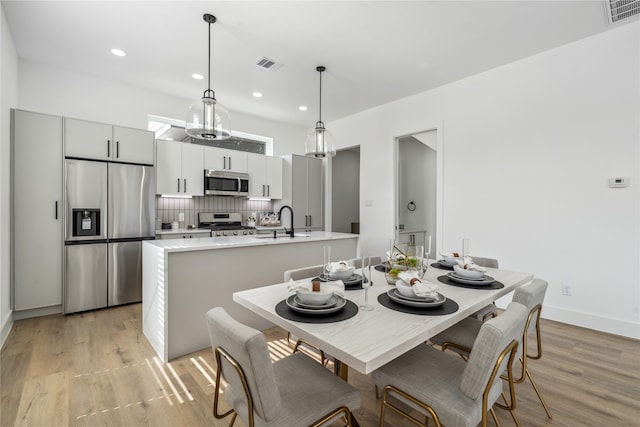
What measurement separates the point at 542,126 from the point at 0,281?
559 centimetres

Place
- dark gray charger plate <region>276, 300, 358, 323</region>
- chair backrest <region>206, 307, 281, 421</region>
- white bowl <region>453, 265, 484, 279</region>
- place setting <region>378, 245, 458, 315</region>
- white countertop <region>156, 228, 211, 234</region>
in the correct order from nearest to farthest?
chair backrest <region>206, 307, 281, 421</region> < dark gray charger plate <region>276, 300, 358, 323</region> < place setting <region>378, 245, 458, 315</region> < white bowl <region>453, 265, 484, 279</region> < white countertop <region>156, 228, 211, 234</region>

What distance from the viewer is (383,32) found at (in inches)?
115

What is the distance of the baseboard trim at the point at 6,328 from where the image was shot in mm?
2571

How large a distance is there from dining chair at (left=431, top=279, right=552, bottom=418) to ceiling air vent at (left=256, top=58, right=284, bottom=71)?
3302mm

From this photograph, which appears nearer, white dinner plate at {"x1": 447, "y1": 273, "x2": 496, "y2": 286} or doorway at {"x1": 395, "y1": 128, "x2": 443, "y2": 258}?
white dinner plate at {"x1": 447, "y1": 273, "x2": 496, "y2": 286}

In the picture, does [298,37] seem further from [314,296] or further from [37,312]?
[37,312]

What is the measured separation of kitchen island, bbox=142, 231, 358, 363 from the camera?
2340 millimetres

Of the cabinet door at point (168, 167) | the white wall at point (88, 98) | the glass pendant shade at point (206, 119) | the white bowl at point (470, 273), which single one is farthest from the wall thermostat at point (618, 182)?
the white wall at point (88, 98)

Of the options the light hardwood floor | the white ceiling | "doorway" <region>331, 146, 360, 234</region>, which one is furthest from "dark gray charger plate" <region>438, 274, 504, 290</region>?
"doorway" <region>331, 146, 360, 234</region>

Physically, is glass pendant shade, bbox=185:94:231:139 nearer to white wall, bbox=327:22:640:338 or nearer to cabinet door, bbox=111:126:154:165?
cabinet door, bbox=111:126:154:165

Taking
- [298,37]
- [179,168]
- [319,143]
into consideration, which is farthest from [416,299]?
[179,168]

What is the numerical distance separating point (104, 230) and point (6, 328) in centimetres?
122

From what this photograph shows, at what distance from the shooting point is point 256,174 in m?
5.18

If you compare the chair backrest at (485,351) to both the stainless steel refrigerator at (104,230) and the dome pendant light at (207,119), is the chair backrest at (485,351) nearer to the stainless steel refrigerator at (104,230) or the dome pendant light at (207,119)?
the dome pendant light at (207,119)
